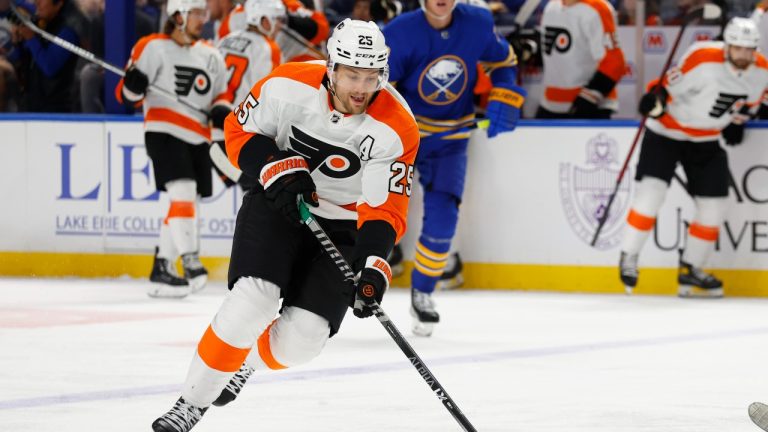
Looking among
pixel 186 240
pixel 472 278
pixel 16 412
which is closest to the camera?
pixel 16 412

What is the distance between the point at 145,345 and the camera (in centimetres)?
578

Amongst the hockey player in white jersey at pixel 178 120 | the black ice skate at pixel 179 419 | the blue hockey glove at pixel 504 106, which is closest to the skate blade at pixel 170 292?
the hockey player in white jersey at pixel 178 120

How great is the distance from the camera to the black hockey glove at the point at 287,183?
3.75 meters

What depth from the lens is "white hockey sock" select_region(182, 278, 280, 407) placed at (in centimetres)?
364

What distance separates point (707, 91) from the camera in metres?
7.83

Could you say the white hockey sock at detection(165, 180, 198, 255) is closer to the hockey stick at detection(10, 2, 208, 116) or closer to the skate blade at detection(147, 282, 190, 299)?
the skate blade at detection(147, 282, 190, 299)

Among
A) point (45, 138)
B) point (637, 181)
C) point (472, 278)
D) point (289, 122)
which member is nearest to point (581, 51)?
point (637, 181)

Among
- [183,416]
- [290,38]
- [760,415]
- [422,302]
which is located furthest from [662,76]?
[183,416]

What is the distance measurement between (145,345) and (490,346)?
1368 millimetres

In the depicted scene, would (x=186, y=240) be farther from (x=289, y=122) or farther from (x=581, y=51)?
(x=289, y=122)

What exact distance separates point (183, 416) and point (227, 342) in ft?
0.70

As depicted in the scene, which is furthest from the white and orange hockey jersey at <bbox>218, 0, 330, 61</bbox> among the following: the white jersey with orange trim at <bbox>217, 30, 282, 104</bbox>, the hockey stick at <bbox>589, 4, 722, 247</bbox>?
the hockey stick at <bbox>589, 4, 722, 247</bbox>

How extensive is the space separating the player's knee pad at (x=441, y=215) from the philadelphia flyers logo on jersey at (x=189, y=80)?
6.20 feet

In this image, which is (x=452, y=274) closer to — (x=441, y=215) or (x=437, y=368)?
(x=441, y=215)
